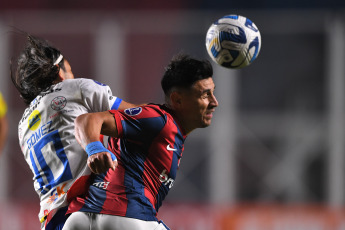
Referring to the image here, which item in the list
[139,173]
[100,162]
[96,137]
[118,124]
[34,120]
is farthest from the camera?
[34,120]

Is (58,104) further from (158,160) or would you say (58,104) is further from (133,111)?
(158,160)

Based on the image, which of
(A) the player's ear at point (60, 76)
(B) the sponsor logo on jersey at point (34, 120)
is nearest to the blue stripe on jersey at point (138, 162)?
(B) the sponsor logo on jersey at point (34, 120)

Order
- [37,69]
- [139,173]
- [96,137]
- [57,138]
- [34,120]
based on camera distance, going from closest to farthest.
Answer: [96,137], [139,173], [57,138], [34,120], [37,69]

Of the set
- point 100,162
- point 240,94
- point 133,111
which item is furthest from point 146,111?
point 240,94

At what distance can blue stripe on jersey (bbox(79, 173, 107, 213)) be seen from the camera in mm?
3830

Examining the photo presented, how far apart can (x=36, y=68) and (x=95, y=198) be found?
1.09 meters

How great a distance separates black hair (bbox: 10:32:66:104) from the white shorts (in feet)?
3.37

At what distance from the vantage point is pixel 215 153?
1115cm

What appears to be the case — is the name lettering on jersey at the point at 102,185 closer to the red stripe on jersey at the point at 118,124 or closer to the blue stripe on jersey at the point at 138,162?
the blue stripe on jersey at the point at 138,162

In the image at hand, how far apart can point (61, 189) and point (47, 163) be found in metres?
0.20

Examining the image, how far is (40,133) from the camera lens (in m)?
4.20

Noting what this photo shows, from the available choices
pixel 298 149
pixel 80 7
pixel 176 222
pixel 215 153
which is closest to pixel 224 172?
pixel 215 153

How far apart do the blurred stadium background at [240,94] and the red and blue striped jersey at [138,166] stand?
675 cm

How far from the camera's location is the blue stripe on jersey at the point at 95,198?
3830mm
